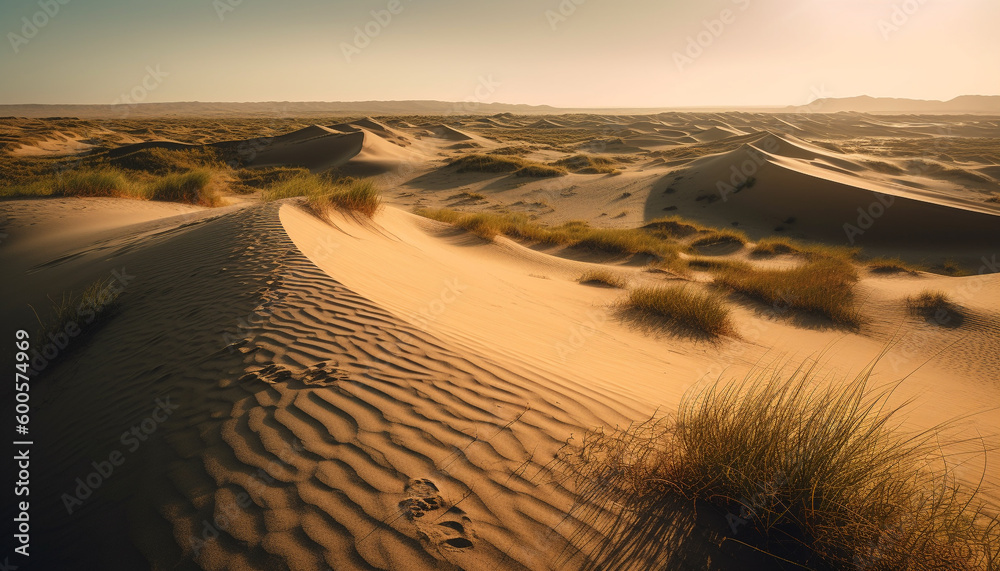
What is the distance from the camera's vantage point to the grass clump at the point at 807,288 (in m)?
7.57

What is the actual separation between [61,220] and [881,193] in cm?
2412

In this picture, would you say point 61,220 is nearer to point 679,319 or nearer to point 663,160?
point 679,319

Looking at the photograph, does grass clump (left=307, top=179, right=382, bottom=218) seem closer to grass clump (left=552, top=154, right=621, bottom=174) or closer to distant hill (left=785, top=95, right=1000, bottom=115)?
grass clump (left=552, top=154, right=621, bottom=174)

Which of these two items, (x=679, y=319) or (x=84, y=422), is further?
(x=679, y=319)

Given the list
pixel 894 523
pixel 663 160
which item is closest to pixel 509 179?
pixel 663 160

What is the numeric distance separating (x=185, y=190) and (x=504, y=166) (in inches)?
644

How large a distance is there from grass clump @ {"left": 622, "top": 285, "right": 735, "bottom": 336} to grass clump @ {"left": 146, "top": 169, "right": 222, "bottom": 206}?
45.1 feet

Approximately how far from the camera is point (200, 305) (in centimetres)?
434

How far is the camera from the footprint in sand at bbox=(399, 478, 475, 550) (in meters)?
1.90

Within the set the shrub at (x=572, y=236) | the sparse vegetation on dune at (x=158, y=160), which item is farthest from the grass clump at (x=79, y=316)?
the sparse vegetation on dune at (x=158, y=160)

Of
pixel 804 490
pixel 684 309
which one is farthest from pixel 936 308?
pixel 804 490

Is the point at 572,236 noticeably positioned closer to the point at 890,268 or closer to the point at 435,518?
the point at 890,268

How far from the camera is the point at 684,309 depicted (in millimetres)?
6602

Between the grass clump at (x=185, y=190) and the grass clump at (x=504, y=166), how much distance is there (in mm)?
14467
